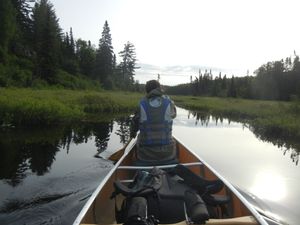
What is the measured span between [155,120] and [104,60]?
202 ft

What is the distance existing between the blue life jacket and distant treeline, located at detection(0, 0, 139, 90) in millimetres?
30697

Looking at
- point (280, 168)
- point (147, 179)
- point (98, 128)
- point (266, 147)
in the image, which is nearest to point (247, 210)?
point (147, 179)

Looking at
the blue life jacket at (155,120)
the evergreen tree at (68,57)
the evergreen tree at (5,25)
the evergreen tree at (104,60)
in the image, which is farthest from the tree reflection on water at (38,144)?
the evergreen tree at (104,60)

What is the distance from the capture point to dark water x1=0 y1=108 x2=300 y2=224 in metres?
6.64

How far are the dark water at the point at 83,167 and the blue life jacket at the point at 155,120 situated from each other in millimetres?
1880

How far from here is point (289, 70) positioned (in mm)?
72625

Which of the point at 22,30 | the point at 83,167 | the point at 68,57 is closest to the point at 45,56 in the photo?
the point at 22,30

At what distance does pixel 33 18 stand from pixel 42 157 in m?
55.3

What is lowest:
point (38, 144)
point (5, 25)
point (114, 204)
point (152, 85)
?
point (38, 144)

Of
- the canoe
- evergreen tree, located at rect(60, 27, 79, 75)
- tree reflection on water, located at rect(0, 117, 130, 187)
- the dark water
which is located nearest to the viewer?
the canoe

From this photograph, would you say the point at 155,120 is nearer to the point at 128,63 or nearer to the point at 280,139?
the point at 280,139

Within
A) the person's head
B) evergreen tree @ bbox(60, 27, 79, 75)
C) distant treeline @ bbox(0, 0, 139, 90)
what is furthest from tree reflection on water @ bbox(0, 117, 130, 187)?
evergreen tree @ bbox(60, 27, 79, 75)

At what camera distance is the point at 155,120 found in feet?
20.3

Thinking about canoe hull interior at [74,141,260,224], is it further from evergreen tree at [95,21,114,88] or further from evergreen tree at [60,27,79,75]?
evergreen tree at [95,21,114,88]
